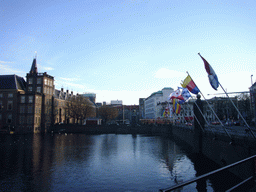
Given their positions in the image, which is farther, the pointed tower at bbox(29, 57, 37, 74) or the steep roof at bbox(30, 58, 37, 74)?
the steep roof at bbox(30, 58, 37, 74)

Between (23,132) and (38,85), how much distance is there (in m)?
21.4

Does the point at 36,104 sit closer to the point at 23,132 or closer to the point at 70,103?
the point at 23,132

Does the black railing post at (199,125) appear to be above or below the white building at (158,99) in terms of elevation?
below

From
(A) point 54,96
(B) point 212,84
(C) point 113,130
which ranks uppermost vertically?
(A) point 54,96

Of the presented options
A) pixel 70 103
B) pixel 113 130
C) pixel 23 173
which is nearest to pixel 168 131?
pixel 113 130

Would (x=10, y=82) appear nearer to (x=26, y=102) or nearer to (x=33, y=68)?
(x=26, y=102)

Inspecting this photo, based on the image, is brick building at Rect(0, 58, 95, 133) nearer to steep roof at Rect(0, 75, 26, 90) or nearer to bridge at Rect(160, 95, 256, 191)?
steep roof at Rect(0, 75, 26, 90)

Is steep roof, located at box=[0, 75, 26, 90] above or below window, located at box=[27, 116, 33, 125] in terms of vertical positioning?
above

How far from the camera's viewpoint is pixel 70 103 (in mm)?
111062

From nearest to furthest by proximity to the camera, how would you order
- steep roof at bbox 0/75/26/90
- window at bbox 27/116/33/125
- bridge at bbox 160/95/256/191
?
bridge at bbox 160/95/256/191 → window at bbox 27/116/33/125 → steep roof at bbox 0/75/26/90

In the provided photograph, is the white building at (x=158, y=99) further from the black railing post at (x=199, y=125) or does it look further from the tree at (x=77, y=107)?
the black railing post at (x=199, y=125)

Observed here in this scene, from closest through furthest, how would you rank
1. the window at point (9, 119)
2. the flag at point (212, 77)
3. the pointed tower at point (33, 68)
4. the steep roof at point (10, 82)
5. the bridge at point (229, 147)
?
1. the bridge at point (229, 147)
2. the flag at point (212, 77)
3. the window at point (9, 119)
4. the steep roof at point (10, 82)
5. the pointed tower at point (33, 68)

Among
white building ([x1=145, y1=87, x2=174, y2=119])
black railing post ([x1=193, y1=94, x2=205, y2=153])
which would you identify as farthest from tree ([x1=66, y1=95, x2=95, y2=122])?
black railing post ([x1=193, y1=94, x2=205, y2=153])

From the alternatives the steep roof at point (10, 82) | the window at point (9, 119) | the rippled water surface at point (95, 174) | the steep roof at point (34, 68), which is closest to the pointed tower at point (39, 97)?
the steep roof at point (34, 68)
